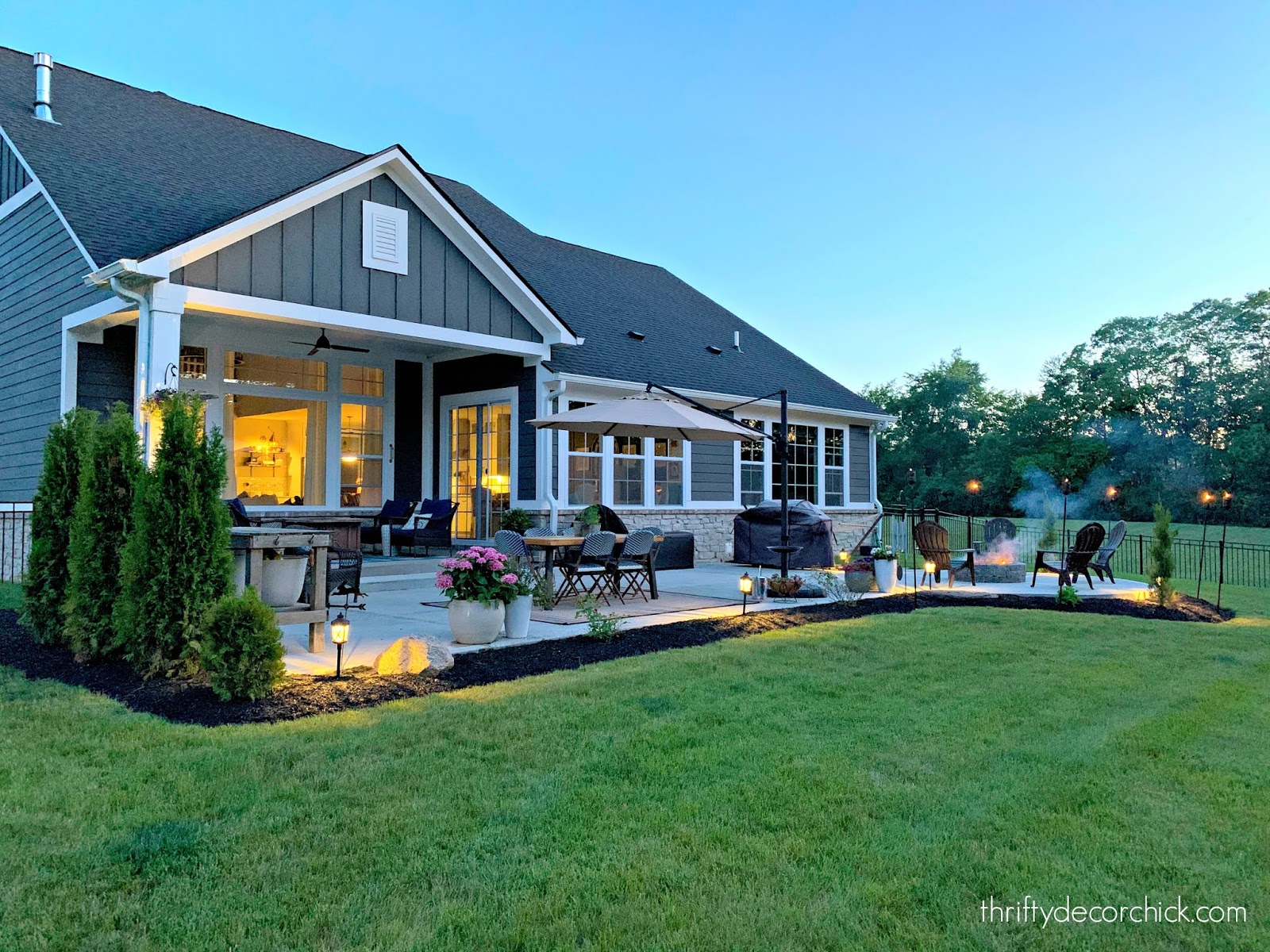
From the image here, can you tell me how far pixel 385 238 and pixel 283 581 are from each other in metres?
5.58

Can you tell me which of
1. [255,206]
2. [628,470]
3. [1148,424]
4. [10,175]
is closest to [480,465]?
Answer: [628,470]

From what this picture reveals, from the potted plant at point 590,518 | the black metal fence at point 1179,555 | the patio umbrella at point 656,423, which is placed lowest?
the black metal fence at point 1179,555

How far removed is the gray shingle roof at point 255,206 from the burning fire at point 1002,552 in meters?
4.88

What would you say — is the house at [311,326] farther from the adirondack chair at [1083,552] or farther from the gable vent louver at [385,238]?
the adirondack chair at [1083,552]

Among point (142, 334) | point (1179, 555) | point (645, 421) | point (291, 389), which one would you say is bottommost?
point (1179, 555)

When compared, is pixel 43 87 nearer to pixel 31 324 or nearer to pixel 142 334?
pixel 31 324

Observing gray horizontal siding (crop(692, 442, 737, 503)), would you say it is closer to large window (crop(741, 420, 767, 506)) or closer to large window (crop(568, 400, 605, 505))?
large window (crop(741, 420, 767, 506))

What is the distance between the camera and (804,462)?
54.9 feet

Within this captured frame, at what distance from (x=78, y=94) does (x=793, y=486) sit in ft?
41.8

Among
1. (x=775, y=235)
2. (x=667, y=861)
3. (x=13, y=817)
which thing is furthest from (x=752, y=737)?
(x=775, y=235)

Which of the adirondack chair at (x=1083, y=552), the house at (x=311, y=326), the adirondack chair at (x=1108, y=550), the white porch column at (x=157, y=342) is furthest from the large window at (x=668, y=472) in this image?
the white porch column at (x=157, y=342)

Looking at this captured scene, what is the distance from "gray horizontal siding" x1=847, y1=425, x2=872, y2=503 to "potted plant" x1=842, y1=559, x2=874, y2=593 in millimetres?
8220

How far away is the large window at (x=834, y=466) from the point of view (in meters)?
17.2

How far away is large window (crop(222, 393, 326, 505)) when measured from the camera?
11734 millimetres
